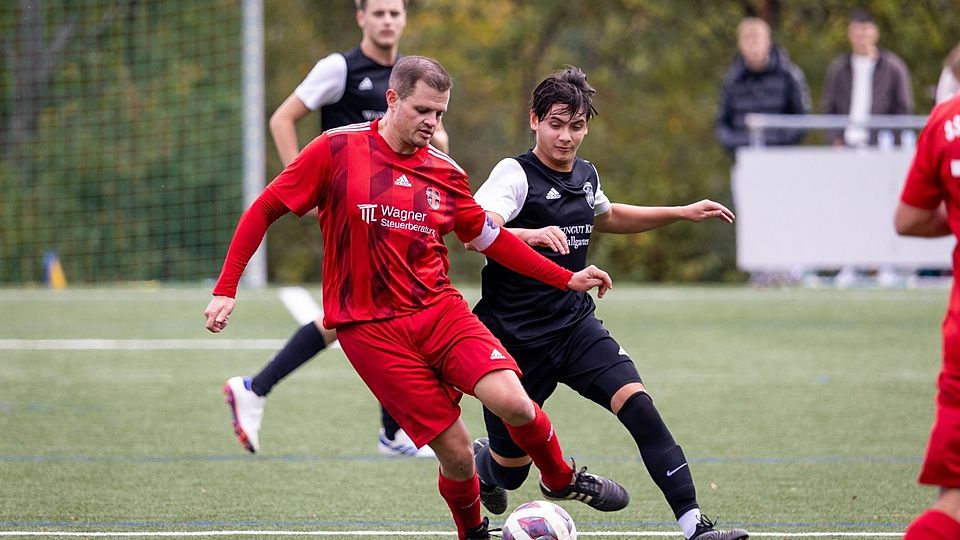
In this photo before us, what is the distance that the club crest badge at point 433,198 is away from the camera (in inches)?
178

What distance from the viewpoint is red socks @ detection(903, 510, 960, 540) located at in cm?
326

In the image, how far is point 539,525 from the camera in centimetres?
455

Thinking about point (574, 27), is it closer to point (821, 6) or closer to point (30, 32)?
point (821, 6)

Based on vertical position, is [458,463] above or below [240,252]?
below

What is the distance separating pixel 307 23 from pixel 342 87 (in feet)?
62.9

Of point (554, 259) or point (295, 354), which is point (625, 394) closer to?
point (554, 259)

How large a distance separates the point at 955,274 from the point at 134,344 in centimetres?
779

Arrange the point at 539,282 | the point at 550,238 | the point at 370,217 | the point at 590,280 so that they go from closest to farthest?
the point at 370,217
the point at 590,280
the point at 550,238
the point at 539,282

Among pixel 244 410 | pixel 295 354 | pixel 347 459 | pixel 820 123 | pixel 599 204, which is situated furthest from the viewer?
pixel 820 123

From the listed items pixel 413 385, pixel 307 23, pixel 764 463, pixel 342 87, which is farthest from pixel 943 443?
pixel 307 23

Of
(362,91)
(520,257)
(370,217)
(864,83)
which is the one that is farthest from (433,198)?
(864,83)

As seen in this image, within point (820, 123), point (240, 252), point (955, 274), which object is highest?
point (955, 274)

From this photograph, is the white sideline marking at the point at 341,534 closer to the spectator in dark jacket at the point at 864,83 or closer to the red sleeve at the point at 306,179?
the red sleeve at the point at 306,179

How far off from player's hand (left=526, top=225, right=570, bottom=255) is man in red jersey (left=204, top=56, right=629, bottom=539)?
17cm
